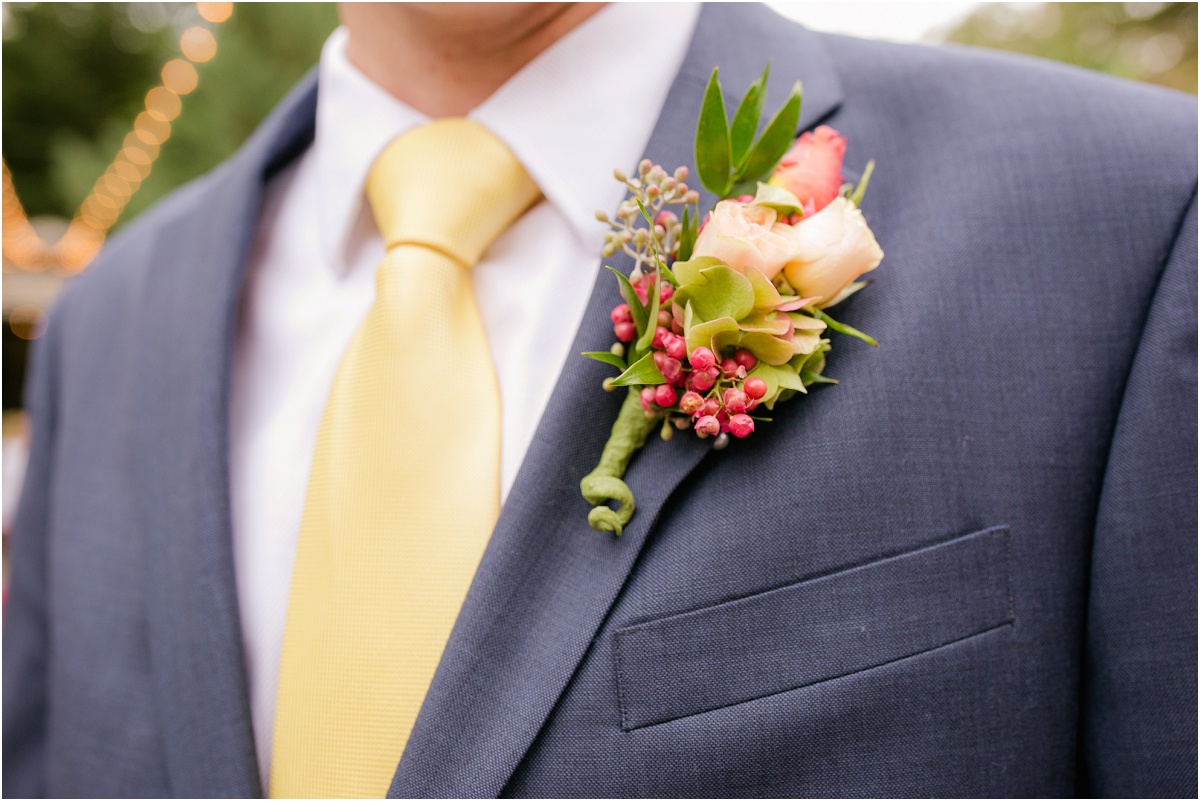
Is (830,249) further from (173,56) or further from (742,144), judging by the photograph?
(173,56)

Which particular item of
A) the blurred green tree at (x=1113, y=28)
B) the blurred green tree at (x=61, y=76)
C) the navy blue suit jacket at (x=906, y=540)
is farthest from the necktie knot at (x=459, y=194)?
the blurred green tree at (x=1113, y=28)

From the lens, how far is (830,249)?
746 millimetres

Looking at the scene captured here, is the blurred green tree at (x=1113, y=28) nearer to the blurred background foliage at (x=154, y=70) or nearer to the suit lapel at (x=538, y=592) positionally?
the blurred background foliage at (x=154, y=70)

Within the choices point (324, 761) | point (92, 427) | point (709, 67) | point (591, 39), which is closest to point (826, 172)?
point (709, 67)

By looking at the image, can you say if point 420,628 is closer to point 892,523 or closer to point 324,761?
point 324,761

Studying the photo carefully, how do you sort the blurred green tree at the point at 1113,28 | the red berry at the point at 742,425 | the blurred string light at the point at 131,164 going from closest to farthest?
the red berry at the point at 742,425
the blurred string light at the point at 131,164
the blurred green tree at the point at 1113,28

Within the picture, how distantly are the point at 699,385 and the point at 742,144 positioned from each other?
264mm

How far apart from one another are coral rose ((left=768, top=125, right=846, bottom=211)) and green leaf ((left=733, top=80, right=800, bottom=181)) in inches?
0.7

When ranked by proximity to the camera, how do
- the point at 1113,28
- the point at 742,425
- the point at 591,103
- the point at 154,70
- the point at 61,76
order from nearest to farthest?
the point at 742,425 < the point at 591,103 < the point at 154,70 < the point at 61,76 < the point at 1113,28

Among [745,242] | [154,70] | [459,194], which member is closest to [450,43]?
[459,194]

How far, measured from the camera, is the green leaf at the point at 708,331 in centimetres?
73

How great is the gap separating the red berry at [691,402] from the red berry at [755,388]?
0.04 meters

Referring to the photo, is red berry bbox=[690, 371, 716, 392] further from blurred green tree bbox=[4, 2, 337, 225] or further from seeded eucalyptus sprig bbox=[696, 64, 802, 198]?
blurred green tree bbox=[4, 2, 337, 225]

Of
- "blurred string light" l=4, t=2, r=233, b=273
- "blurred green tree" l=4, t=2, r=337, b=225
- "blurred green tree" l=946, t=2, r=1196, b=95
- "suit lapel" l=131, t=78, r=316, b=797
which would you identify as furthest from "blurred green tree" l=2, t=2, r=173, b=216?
"blurred green tree" l=946, t=2, r=1196, b=95
